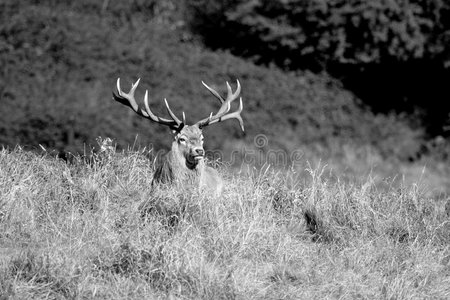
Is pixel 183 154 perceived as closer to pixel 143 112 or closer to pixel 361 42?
pixel 143 112

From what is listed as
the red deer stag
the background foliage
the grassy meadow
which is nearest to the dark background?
the background foliage

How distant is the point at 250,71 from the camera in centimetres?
1806

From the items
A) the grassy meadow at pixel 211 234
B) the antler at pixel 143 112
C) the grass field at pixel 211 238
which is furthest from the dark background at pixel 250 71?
the grass field at pixel 211 238

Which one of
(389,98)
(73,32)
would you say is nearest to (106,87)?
(73,32)

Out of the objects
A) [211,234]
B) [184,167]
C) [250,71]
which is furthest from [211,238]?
[250,71]

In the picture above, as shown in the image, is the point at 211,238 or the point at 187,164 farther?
the point at 187,164

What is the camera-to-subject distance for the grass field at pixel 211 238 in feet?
19.2

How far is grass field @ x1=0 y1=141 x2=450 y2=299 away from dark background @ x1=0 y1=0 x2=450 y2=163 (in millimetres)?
8636

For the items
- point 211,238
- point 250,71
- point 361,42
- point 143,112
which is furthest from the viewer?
point 361,42

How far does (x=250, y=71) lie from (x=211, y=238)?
11.9 m

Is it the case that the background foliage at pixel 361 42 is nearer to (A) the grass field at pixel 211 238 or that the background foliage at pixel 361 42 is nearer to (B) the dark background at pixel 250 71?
(B) the dark background at pixel 250 71

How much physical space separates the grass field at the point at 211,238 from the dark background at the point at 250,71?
8.64m

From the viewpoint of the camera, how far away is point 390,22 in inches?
719

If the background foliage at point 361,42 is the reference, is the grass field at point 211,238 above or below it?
above
